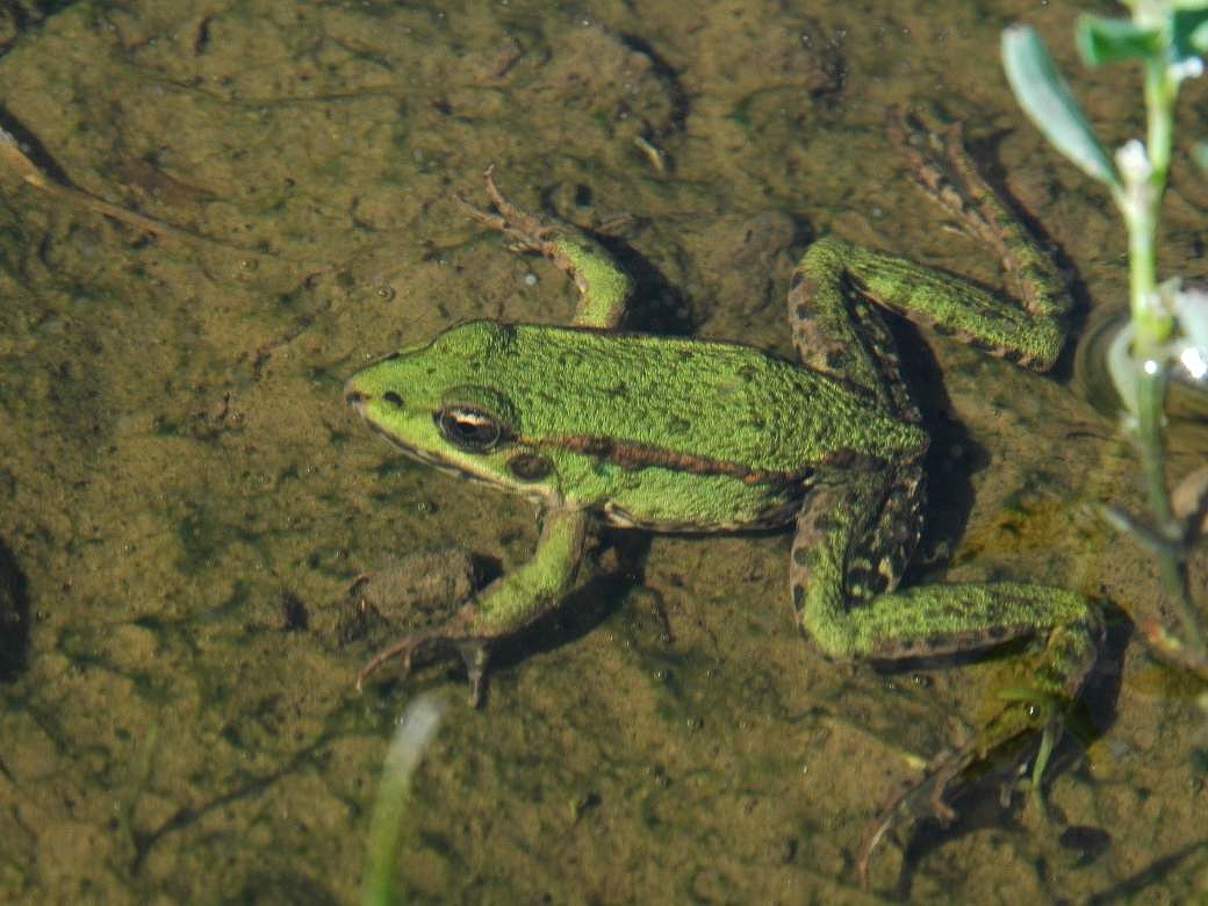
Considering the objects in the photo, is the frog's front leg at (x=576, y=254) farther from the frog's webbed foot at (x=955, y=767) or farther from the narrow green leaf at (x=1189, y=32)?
the narrow green leaf at (x=1189, y=32)

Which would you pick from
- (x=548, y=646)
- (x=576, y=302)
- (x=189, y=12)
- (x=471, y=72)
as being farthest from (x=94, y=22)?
(x=548, y=646)

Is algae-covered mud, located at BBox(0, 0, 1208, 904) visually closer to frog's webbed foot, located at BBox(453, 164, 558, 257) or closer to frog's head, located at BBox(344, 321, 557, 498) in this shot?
frog's webbed foot, located at BBox(453, 164, 558, 257)

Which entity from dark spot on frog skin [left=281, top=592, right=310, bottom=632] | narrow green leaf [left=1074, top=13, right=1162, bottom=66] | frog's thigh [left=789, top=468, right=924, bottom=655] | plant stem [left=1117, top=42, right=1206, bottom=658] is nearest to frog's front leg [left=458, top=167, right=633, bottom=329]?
frog's thigh [left=789, top=468, right=924, bottom=655]

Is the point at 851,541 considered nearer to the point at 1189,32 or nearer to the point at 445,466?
the point at 445,466

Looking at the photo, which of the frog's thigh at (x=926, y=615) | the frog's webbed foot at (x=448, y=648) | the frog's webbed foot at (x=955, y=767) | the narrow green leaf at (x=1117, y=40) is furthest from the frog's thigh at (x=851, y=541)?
the narrow green leaf at (x=1117, y=40)

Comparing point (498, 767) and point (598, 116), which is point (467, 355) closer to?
point (498, 767)

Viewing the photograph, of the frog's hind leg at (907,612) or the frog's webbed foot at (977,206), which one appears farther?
the frog's webbed foot at (977,206)
